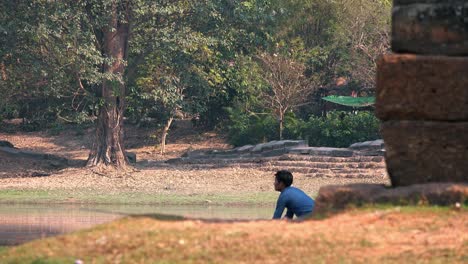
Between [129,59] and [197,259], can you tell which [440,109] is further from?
[129,59]

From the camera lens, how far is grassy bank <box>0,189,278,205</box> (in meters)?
25.0

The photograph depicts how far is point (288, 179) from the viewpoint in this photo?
1365cm

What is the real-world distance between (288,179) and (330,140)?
21660mm

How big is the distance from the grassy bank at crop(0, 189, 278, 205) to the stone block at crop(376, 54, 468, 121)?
13.8 m

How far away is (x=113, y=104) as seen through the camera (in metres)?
32.7

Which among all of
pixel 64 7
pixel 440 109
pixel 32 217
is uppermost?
pixel 64 7

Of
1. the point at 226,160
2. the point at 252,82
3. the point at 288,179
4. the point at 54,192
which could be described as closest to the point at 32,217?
the point at 54,192

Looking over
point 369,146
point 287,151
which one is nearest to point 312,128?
point 287,151

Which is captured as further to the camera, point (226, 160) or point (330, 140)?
point (330, 140)

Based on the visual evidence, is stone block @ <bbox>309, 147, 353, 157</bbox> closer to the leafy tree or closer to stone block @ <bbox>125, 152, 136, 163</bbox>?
stone block @ <bbox>125, 152, 136, 163</bbox>

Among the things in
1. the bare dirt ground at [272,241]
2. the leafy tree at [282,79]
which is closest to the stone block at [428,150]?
the bare dirt ground at [272,241]

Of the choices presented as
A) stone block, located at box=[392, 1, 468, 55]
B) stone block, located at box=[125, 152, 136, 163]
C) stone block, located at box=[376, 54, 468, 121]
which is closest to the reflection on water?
stone block, located at box=[376, 54, 468, 121]

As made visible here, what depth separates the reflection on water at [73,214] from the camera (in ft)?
60.0

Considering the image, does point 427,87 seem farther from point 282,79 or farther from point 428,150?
point 282,79
